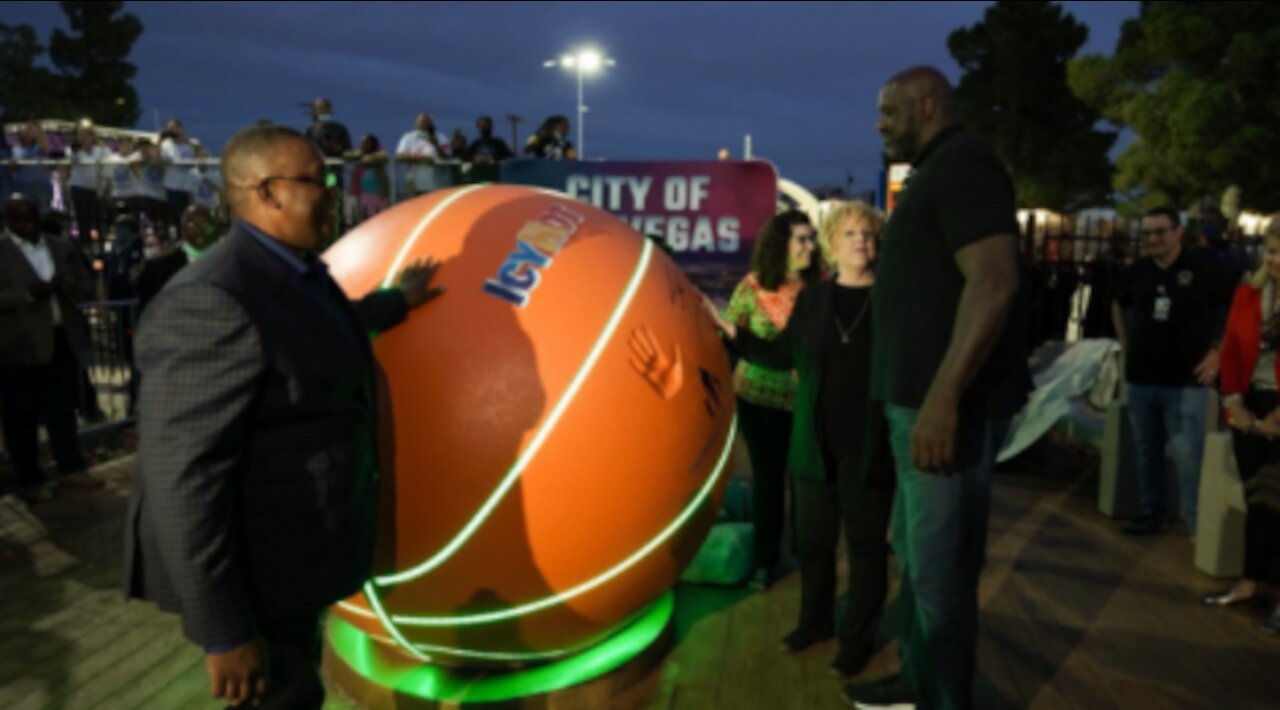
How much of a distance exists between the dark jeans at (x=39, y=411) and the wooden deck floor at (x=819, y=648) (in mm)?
901

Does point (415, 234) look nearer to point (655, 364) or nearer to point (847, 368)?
point (655, 364)

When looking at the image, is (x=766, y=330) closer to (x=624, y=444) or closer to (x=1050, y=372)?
(x=624, y=444)

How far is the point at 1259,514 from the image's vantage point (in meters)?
4.97

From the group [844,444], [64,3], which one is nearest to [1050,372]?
[844,444]

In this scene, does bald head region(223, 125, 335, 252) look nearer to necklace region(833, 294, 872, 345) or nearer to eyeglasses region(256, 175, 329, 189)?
eyeglasses region(256, 175, 329, 189)

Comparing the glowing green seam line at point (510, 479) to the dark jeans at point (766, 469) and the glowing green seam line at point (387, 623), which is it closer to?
the glowing green seam line at point (387, 623)

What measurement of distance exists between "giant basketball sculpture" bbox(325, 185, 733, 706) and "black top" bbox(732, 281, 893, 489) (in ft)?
1.92

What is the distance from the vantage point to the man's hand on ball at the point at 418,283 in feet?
10.5

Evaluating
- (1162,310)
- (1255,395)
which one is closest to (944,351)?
(1255,395)

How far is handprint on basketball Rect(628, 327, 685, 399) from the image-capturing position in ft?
11.1

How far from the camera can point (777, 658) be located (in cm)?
429

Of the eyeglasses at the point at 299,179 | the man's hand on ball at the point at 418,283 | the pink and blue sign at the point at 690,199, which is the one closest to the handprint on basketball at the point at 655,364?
the man's hand on ball at the point at 418,283

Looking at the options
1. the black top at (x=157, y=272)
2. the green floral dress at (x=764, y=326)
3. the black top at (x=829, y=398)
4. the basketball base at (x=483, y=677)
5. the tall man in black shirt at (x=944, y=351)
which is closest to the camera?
the tall man in black shirt at (x=944, y=351)

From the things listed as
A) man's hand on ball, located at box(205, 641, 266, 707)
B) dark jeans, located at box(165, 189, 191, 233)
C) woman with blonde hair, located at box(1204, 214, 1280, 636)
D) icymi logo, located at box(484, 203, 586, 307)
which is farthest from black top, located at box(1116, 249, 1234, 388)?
dark jeans, located at box(165, 189, 191, 233)
